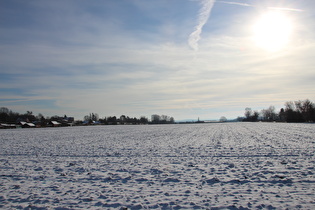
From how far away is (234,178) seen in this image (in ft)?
31.0

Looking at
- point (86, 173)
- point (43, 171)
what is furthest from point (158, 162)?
point (43, 171)

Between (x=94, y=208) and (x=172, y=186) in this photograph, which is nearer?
(x=94, y=208)

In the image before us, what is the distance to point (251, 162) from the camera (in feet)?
41.2

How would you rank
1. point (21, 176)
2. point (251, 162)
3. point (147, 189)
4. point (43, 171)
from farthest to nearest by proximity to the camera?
point (251, 162), point (43, 171), point (21, 176), point (147, 189)

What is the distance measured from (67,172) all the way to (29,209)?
15.2ft

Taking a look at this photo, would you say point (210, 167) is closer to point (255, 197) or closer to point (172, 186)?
point (172, 186)

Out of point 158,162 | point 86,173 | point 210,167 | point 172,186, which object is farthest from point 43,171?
point 210,167

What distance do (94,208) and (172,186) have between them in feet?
10.4

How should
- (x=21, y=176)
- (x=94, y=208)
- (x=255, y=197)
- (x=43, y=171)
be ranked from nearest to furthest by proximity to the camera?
(x=94, y=208)
(x=255, y=197)
(x=21, y=176)
(x=43, y=171)

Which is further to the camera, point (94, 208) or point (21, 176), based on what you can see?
point (21, 176)

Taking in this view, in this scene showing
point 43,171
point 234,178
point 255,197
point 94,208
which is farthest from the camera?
point 43,171

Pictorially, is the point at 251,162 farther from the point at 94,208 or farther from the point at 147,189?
the point at 94,208

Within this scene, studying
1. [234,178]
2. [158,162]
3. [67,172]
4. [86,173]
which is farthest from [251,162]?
[67,172]

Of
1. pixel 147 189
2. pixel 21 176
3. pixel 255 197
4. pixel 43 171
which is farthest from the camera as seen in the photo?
pixel 43 171
